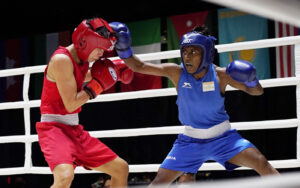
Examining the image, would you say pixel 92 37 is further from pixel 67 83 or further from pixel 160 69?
pixel 160 69

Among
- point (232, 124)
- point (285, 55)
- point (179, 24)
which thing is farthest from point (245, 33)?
point (232, 124)

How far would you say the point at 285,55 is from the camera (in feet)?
17.9

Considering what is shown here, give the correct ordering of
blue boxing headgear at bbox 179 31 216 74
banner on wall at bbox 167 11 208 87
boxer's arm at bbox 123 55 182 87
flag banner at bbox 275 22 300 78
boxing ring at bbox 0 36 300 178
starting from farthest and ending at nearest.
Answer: banner on wall at bbox 167 11 208 87, flag banner at bbox 275 22 300 78, boxing ring at bbox 0 36 300 178, boxer's arm at bbox 123 55 182 87, blue boxing headgear at bbox 179 31 216 74

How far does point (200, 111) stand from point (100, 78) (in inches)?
20.9

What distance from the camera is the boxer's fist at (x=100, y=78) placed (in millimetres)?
2238

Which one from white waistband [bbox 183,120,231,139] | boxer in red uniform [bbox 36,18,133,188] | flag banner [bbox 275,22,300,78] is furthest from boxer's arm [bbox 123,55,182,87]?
flag banner [bbox 275,22,300,78]

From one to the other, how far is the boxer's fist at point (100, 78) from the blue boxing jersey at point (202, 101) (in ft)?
1.21

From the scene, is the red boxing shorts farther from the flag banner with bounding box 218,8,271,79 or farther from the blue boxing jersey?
the flag banner with bounding box 218,8,271,79

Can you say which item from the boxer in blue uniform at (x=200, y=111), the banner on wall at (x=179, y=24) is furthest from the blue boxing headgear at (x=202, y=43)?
the banner on wall at (x=179, y=24)

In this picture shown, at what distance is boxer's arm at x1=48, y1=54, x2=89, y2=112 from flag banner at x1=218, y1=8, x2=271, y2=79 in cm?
354

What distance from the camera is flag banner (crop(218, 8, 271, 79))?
5.59 m

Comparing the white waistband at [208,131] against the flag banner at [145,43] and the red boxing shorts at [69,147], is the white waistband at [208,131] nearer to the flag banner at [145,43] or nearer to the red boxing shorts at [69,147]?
the red boxing shorts at [69,147]

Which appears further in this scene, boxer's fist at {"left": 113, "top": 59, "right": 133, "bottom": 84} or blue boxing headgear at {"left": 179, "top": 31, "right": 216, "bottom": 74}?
boxer's fist at {"left": 113, "top": 59, "right": 133, "bottom": 84}

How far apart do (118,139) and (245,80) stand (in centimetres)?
448
